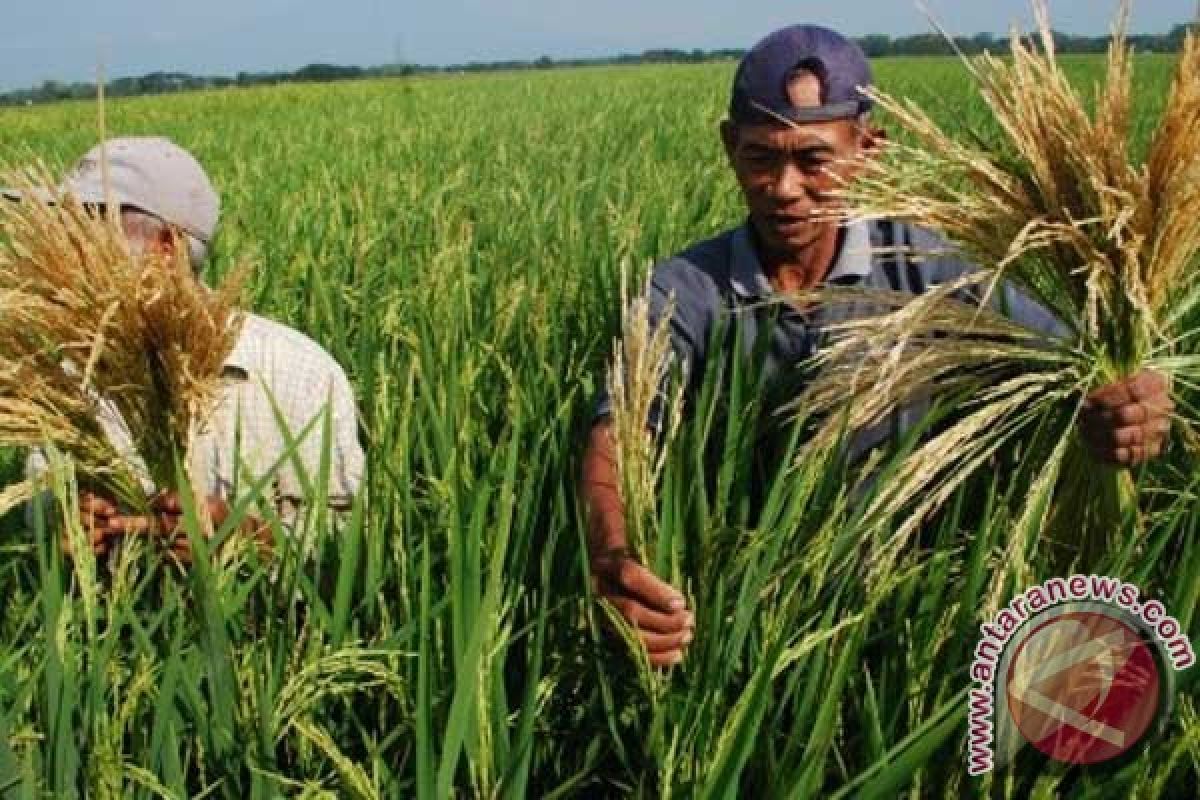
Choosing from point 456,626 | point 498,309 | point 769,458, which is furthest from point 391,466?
point 498,309

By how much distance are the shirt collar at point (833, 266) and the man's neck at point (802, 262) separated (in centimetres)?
2

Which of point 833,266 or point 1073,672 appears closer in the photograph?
point 1073,672

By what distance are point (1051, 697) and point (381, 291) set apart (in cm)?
227

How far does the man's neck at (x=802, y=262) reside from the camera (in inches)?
82.1

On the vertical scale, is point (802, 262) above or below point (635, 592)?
above

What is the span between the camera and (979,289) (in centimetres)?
167

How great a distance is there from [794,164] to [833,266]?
224 mm

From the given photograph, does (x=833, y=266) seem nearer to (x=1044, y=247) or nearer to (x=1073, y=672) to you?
(x=1044, y=247)

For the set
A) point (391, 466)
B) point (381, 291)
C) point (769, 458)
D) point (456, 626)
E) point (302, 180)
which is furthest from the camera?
point (302, 180)

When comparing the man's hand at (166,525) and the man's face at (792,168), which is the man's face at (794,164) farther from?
the man's hand at (166,525)

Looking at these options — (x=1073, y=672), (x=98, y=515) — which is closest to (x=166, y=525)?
(x=98, y=515)

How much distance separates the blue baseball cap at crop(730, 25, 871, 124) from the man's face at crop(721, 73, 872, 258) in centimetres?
2

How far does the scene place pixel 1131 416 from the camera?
1.23 metres

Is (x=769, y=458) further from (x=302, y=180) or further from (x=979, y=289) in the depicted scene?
(x=302, y=180)
